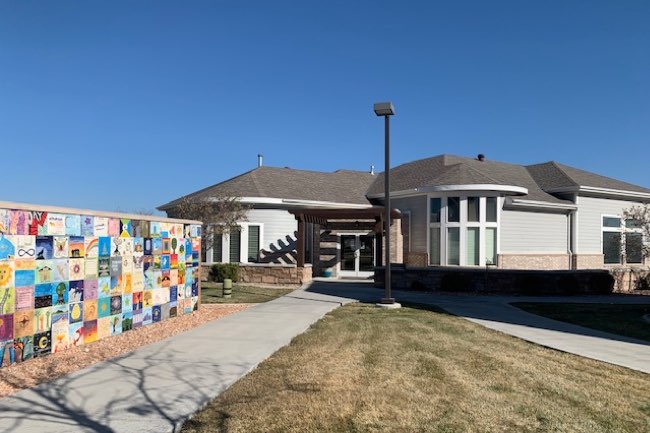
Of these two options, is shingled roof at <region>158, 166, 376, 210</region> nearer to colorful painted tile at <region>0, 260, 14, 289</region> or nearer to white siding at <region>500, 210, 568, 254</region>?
white siding at <region>500, 210, 568, 254</region>

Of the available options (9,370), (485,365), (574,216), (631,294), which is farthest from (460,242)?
(9,370)

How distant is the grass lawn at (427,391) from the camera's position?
184 inches

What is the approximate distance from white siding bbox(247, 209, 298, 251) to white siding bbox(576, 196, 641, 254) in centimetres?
1557

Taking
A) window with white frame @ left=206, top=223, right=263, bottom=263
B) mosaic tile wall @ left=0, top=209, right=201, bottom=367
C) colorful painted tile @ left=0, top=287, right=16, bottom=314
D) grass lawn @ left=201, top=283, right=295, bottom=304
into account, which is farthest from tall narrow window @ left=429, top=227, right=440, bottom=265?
colorful painted tile @ left=0, top=287, right=16, bottom=314

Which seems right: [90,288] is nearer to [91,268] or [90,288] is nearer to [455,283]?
[91,268]

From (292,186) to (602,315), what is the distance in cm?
1717

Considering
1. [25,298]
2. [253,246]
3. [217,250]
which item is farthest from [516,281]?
[25,298]

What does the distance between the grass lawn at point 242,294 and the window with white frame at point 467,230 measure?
316 inches

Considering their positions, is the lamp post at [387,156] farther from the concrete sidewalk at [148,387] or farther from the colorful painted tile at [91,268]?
the colorful painted tile at [91,268]

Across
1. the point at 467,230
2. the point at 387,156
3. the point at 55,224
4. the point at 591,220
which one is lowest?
the point at 55,224

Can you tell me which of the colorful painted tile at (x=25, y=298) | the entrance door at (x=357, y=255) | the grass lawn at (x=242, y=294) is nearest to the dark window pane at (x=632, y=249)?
the entrance door at (x=357, y=255)

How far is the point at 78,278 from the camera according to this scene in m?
8.26

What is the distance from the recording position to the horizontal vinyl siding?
927 inches

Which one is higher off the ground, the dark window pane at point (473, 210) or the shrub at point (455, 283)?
the dark window pane at point (473, 210)
